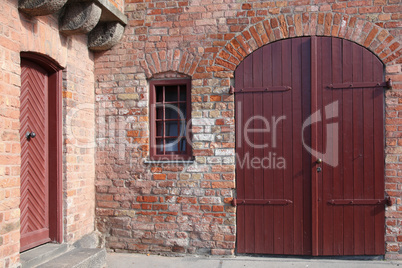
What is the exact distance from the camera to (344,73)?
4.45m

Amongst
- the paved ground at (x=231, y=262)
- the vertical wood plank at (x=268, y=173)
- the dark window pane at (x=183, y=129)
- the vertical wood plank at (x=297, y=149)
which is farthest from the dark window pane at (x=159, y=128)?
the vertical wood plank at (x=297, y=149)

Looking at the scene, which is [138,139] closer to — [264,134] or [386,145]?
[264,134]

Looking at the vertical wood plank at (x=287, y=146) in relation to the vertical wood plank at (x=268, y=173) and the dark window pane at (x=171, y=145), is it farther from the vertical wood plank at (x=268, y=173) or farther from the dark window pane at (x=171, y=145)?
the dark window pane at (x=171, y=145)

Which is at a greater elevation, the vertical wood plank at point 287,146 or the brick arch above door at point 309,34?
the brick arch above door at point 309,34

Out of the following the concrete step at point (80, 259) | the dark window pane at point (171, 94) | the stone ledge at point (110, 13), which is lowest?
the concrete step at point (80, 259)

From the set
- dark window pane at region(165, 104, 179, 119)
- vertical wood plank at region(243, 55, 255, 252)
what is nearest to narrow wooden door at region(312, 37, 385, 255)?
vertical wood plank at region(243, 55, 255, 252)

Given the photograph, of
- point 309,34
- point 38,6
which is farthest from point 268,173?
point 38,6

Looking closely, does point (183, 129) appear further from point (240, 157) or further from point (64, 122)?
point (64, 122)

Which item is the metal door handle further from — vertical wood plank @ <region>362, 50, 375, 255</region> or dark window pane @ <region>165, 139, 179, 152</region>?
vertical wood plank @ <region>362, 50, 375, 255</region>

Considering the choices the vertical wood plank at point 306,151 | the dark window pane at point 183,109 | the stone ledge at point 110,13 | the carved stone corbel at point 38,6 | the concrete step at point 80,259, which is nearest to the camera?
the carved stone corbel at point 38,6

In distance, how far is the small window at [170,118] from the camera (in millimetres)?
4805

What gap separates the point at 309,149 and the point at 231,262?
171 cm

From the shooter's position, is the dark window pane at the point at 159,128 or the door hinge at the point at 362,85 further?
the dark window pane at the point at 159,128

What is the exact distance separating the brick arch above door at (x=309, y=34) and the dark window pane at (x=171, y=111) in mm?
747
